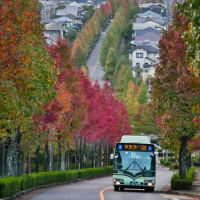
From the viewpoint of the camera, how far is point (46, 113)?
141ft

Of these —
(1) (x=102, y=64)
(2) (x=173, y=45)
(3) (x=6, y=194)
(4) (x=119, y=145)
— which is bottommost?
(3) (x=6, y=194)

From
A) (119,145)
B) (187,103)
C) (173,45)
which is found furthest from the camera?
(119,145)

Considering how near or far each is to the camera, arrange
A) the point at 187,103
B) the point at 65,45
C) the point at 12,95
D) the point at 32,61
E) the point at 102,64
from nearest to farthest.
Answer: the point at 12,95, the point at 32,61, the point at 187,103, the point at 65,45, the point at 102,64

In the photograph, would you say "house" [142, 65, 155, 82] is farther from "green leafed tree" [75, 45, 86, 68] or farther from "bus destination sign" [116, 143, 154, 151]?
"bus destination sign" [116, 143, 154, 151]

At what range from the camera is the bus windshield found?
1423 inches

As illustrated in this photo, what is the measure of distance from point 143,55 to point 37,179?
163 m

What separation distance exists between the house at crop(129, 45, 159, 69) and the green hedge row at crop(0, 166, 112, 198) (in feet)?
428

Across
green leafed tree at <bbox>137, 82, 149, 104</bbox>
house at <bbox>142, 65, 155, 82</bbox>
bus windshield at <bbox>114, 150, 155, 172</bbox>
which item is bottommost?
bus windshield at <bbox>114, 150, 155, 172</bbox>

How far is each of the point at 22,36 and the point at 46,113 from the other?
19021 millimetres

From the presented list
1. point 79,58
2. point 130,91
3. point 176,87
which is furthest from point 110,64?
point 176,87

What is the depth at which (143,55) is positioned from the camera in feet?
647

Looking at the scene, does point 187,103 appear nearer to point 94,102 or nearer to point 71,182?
point 71,182

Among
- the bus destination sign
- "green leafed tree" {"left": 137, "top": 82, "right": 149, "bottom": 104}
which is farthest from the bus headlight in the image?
"green leafed tree" {"left": 137, "top": 82, "right": 149, "bottom": 104}

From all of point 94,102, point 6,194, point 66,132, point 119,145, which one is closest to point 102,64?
point 94,102
